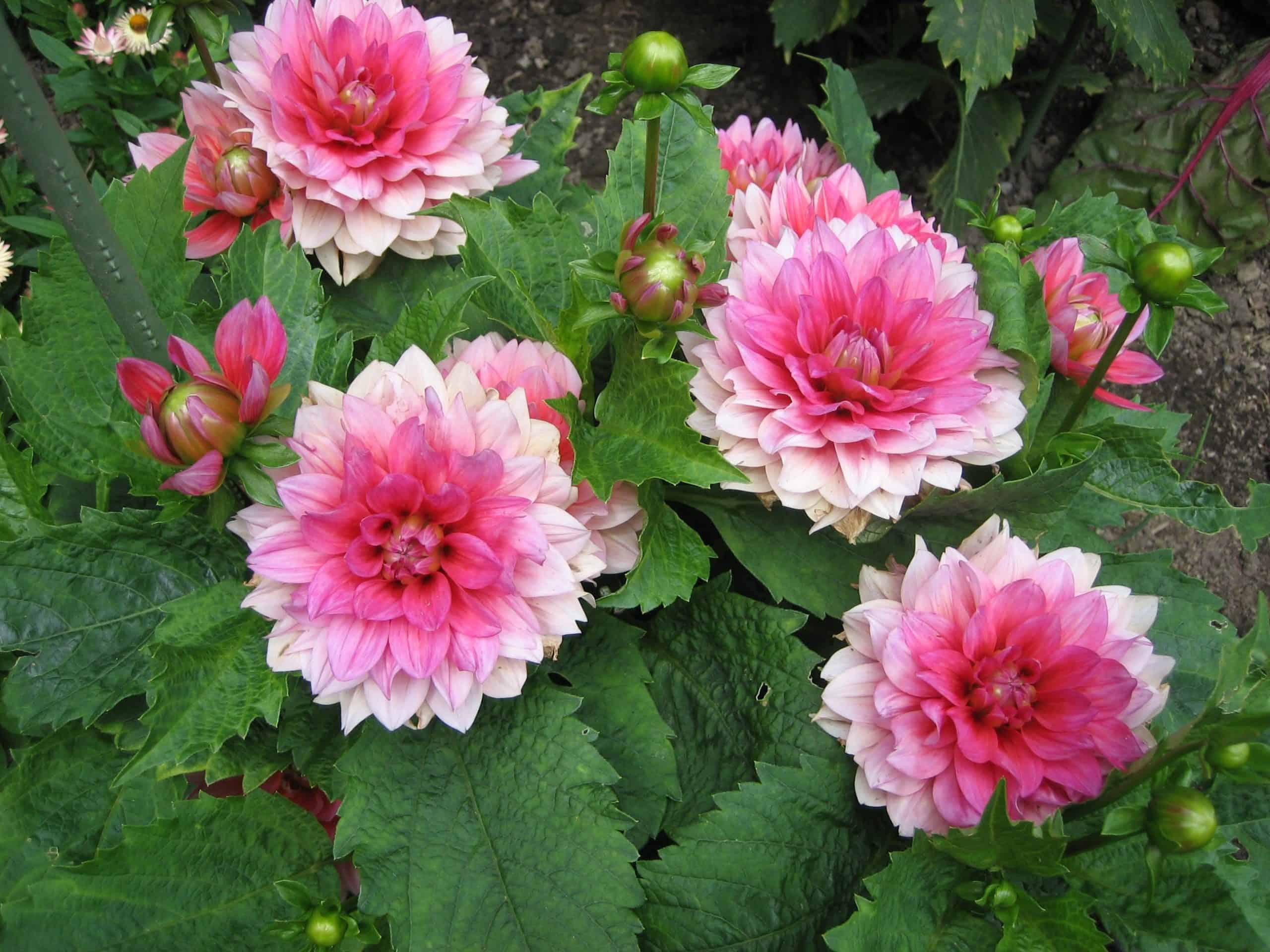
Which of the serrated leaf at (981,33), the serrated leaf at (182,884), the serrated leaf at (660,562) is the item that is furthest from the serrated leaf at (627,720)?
the serrated leaf at (981,33)

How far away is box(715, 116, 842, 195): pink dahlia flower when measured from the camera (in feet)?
4.66

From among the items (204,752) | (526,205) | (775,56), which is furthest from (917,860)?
(775,56)

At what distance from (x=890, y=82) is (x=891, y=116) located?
24cm

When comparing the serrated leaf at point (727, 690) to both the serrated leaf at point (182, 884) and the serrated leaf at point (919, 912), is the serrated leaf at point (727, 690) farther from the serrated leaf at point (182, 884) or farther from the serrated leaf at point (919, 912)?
the serrated leaf at point (182, 884)

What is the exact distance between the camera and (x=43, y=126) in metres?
0.73

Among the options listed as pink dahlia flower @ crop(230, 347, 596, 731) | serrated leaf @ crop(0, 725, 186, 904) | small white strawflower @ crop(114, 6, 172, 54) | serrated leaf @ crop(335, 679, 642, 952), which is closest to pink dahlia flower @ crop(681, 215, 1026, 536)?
pink dahlia flower @ crop(230, 347, 596, 731)

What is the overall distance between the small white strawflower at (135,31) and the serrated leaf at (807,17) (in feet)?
4.18

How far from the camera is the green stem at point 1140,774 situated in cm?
81

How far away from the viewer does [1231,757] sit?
0.75m

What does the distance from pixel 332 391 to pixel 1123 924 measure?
2.97ft

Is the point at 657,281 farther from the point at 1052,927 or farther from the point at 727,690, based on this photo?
the point at 1052,927

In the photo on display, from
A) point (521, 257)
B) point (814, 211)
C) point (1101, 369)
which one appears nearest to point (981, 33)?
point (814, 211)

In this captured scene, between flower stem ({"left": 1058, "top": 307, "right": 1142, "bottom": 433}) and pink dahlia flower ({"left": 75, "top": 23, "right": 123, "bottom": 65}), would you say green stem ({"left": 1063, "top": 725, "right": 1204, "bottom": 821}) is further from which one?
pink dahlia flower ({"left": 75, "top": 23, "right": 123, "bottom": 65})

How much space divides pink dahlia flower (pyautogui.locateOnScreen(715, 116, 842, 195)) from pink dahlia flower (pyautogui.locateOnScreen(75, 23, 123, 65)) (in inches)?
56.9
